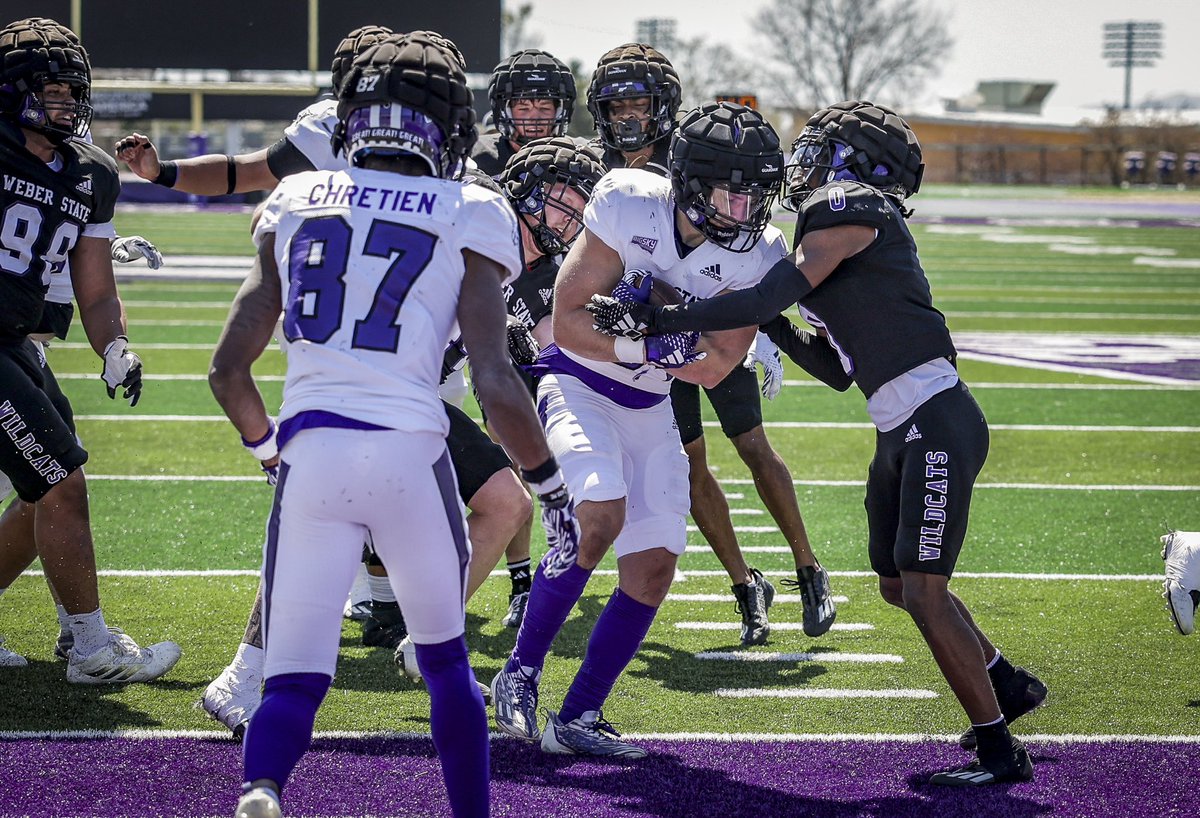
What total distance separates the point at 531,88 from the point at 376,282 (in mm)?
3001

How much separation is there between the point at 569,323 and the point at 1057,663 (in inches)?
84.6

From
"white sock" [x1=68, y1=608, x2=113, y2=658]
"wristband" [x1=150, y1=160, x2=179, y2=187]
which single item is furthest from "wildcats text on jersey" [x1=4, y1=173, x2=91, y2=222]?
"white sock" [x1=68, y1=608, x2=113, y2=658]

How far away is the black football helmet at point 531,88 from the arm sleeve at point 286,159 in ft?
4.41

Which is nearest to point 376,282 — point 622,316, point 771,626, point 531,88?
point 622,316

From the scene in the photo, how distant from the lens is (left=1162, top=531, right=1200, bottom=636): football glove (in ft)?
14.8

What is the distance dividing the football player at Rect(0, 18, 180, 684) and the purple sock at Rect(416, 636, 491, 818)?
6.12 feet

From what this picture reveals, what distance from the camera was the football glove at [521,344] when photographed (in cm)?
408

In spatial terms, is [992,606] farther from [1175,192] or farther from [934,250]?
[1175,192]

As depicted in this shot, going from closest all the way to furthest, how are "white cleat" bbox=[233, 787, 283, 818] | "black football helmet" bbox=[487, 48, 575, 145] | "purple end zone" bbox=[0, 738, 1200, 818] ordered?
"white cleat" bbox=[233, 787, 283, 818] → "purple end zone" bbox=[0, 738, 1200, 818] → "black football helmet" bbox=[487, 48, 575, 145]

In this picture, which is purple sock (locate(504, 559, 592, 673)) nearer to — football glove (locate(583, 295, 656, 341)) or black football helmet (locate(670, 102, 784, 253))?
football glove (locate(583, 295, 656, 341))

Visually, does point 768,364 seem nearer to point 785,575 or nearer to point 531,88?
point 785,575

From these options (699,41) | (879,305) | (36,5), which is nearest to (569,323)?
(879,305)

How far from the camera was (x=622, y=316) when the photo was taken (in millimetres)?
3656

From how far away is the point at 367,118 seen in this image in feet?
9.65
